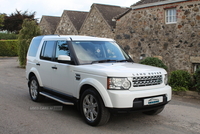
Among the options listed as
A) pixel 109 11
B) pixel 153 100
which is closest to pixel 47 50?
pixel 153 100

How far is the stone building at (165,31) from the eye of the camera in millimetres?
12609

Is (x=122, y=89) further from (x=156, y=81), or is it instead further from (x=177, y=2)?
(x=177, y=2)

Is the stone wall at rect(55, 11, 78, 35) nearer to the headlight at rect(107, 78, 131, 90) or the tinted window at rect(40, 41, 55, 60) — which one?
the tinted window at rect(40, 41, 55, 60)

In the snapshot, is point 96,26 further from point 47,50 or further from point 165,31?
point 47,50

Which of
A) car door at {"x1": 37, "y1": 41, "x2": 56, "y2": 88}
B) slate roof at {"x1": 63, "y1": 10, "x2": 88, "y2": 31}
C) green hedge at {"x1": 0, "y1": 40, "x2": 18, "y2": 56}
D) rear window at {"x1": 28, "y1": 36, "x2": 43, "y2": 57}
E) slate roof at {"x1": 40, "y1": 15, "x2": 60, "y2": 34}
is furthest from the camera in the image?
green hedge at {"x1": 0, "y1": 40, "x2": 18, "y2": 56}

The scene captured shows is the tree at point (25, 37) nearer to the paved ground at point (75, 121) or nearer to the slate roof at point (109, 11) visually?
the slate roof at point (109, 11)

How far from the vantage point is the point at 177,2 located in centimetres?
1305

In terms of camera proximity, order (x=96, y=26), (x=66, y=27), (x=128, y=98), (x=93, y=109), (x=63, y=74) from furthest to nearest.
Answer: (x=66, y=27) < (x=96, y=26) < (x=63, y=74) < (x=93, y=109) < (x=128, y=98)

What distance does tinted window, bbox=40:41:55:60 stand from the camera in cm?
709

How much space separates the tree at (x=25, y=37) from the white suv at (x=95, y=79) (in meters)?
13.1

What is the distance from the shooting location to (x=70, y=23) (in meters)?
22.3

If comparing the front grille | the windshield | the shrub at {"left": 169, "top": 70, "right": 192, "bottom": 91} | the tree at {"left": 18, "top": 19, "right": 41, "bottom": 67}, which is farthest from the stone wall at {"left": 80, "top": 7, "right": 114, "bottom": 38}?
the front grille

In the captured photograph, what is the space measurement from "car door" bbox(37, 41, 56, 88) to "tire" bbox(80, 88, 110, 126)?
1.64m

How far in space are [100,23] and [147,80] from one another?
46.3 feet
